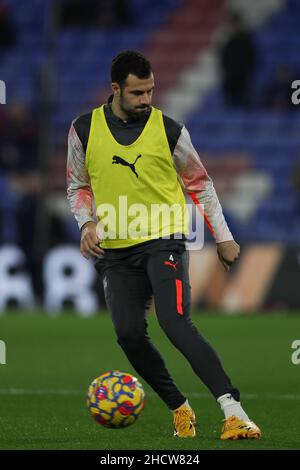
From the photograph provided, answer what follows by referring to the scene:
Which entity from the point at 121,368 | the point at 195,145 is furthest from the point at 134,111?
the point at 195,145

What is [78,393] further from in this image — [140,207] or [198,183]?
[198,183]

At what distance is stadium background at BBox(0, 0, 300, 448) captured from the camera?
14500 mm

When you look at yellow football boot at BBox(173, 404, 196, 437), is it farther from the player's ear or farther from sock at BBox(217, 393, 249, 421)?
the player's ear

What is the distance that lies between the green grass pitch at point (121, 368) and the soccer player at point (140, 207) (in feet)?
1.75

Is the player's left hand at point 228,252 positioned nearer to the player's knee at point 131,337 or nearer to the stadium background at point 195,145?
the player's knee at point 131,337

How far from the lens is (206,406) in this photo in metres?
8.73

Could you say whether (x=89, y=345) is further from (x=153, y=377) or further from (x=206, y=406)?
(x=153, y=377)

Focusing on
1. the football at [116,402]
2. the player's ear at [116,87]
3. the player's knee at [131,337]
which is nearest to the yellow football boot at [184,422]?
the football at [116,402]

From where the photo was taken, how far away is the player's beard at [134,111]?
7.02 metres

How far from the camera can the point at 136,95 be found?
6980 mm

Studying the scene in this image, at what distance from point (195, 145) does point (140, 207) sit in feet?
50.7

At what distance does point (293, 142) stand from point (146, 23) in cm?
418

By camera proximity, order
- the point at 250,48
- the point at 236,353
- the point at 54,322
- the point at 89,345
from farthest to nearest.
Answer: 1. the point at 250,48
2. the point at 54,322
3. the point at 89,345
4. the point at 236,353
